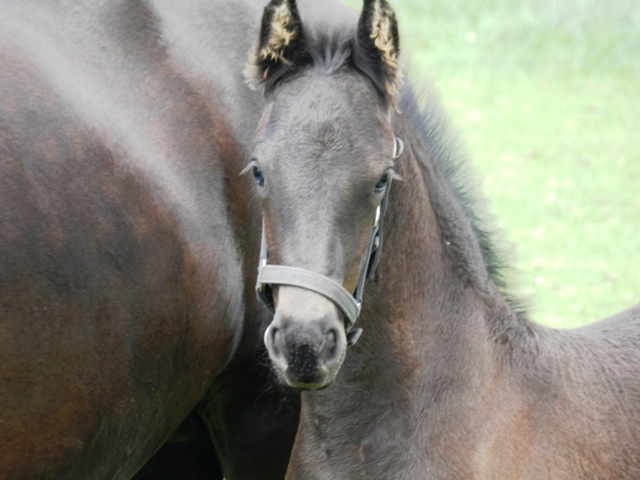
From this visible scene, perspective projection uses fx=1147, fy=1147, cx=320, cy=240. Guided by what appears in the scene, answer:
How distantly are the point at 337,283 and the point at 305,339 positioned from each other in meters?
0.23

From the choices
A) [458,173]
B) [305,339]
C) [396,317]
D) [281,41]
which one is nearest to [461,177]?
[458,173]

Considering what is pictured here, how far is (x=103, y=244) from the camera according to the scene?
353 centimetres

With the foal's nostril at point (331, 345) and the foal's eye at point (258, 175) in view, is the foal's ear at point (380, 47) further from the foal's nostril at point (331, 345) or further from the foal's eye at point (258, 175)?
the foal's nostril at point (331, 345)

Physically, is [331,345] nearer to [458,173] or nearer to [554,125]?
[458,173]

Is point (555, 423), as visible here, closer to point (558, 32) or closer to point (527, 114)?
point (527, 114)

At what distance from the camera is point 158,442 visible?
3938mm

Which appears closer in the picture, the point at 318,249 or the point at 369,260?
the point at 318,249

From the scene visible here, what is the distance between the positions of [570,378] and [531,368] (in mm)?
149

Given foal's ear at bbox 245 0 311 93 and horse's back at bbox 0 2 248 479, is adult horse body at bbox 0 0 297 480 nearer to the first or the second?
horse's back at bbox 0 2 248 479

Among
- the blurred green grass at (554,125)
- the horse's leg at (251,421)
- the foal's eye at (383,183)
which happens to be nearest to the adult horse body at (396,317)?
the foal's eye at (383,183)

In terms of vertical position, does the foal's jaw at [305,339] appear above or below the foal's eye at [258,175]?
below

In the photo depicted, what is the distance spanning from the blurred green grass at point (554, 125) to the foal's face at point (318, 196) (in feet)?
13.0

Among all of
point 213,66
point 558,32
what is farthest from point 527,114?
point 213,66

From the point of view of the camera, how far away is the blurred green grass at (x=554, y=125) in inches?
366
